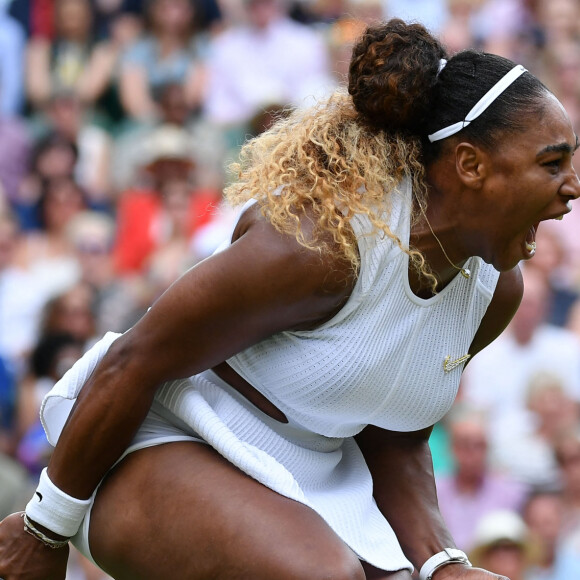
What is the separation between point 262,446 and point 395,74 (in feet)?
2.36

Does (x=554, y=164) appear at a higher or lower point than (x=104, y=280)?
higher

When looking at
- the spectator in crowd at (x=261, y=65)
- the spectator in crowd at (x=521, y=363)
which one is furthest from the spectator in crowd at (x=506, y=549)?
the spectator in crowd at (x=261, y=65)

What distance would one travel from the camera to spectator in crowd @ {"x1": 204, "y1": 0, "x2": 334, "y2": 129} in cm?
622

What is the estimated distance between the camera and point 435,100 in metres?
2.13

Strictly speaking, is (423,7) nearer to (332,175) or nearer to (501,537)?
(501,537)

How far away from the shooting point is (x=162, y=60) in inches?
255

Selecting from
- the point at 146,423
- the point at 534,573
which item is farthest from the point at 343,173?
the point at 534,573

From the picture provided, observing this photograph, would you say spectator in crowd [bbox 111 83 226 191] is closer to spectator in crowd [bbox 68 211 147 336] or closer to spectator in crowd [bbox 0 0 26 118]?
spectator in crowd [bbox 68 211 147 336]

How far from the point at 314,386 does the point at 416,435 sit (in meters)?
0.50

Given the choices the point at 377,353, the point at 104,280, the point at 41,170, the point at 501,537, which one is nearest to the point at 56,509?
the point at 377,353

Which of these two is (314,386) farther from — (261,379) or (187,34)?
(187,34)

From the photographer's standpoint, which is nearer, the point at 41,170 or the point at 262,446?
the point at 262,446

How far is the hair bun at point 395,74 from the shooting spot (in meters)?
2.08

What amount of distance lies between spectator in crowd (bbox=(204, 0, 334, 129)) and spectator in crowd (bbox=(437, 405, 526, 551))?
237 cm
